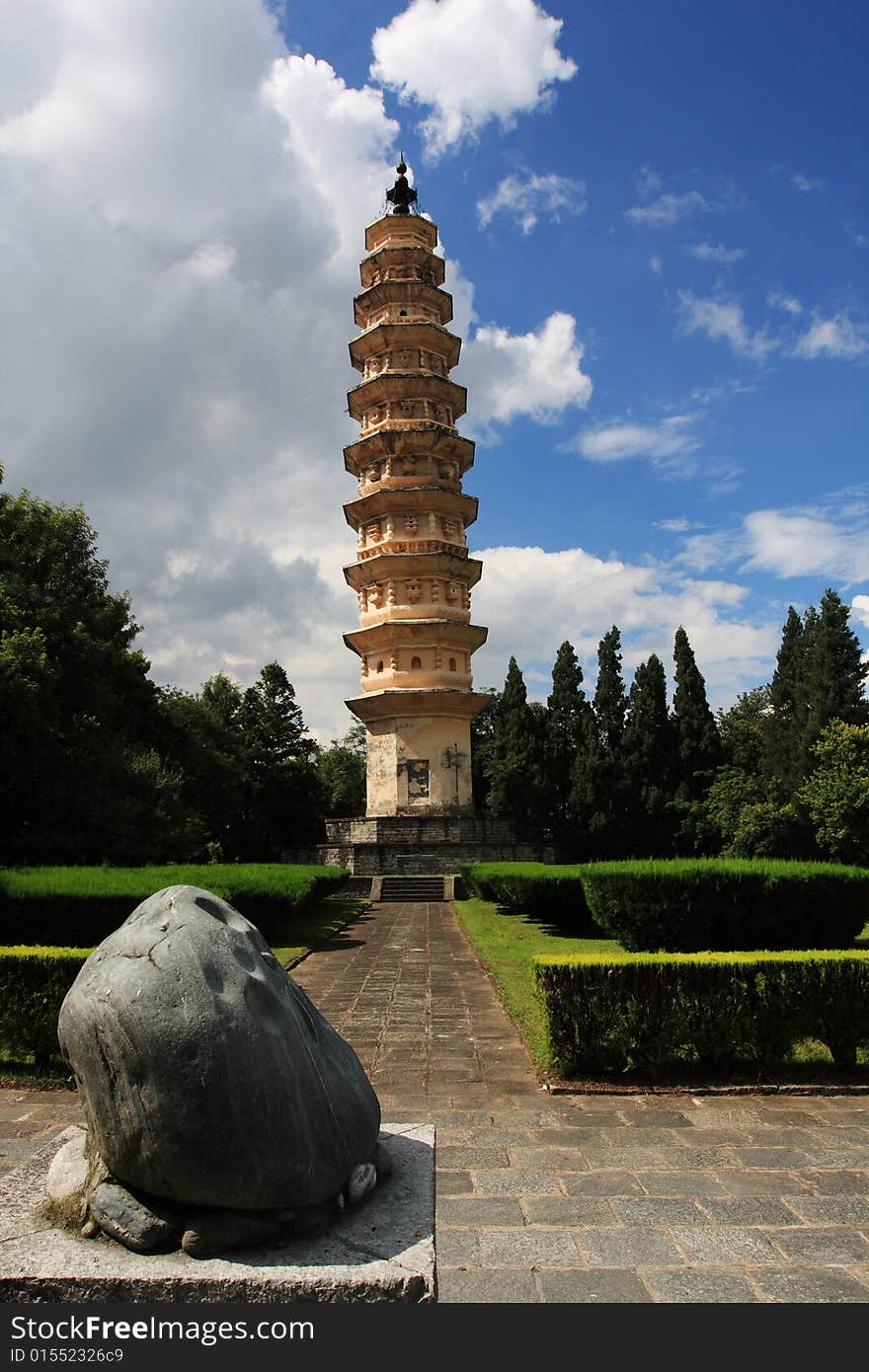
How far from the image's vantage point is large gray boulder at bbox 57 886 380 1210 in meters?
2.63

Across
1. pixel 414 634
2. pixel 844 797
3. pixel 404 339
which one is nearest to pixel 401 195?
pixel 404 339

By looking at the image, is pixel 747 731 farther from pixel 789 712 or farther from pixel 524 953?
pixel 524 953

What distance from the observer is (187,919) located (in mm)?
3006

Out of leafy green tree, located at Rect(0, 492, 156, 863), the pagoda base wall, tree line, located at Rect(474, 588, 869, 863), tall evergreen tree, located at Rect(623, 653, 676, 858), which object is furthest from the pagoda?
tall evergreen tree, located at Rect(623, 653, 676, 858)

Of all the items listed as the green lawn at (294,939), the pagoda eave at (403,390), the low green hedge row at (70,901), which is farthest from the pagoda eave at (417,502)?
the low green hedge row at (70,901)

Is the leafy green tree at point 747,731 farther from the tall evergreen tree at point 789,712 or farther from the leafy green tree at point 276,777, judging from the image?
the leafy green tree at point 276,777

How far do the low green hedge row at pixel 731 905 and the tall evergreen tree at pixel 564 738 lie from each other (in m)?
24.5

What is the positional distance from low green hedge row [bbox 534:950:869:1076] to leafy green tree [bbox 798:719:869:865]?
1530 cm

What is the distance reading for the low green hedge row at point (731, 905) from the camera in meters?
10.4

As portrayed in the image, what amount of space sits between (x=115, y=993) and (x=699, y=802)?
33.0 m

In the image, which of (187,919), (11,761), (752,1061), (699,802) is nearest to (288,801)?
(699,802)

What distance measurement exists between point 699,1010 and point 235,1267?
4678 millimetres

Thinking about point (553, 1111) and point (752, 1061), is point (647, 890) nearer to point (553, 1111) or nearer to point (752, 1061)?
point (752, 1061)

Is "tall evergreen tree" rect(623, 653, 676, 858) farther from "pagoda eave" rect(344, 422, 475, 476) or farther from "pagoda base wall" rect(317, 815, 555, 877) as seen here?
"pagoda eave" rect(344, 422, 475, 476)
